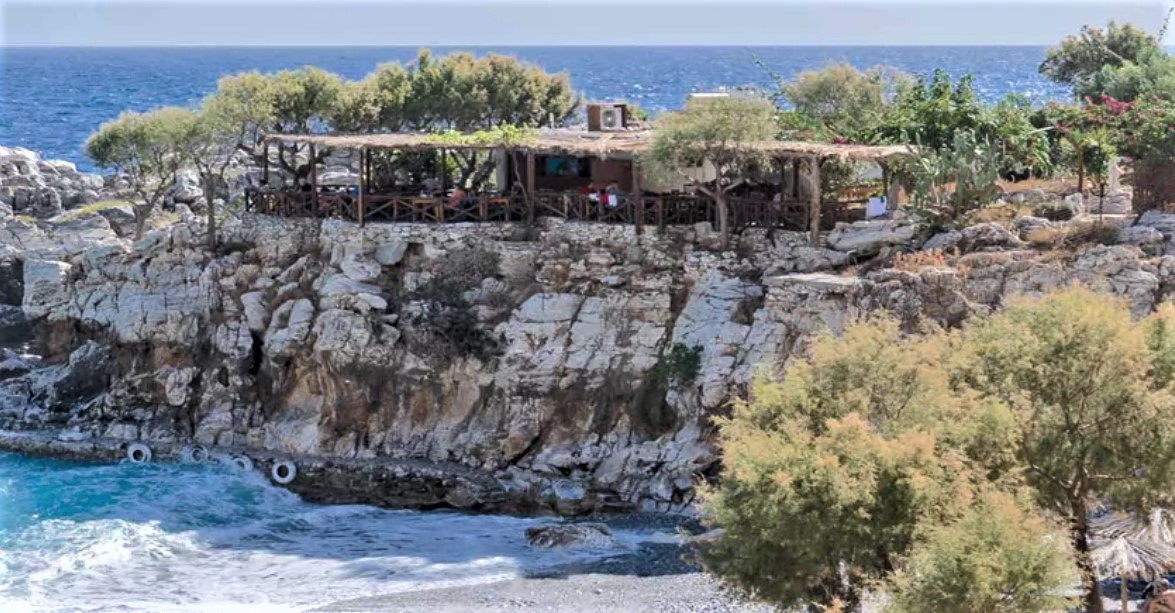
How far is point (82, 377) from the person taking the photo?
42.3 m

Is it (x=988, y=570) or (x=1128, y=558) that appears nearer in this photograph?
(x=988, y=570)

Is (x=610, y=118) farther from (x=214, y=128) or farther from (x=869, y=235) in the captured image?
(x=214, y=128)

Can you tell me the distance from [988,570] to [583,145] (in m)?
21.2

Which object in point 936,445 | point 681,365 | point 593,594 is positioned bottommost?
point 593,594

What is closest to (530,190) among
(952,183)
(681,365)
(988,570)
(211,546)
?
(681,365)

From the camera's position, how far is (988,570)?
65.7 feet

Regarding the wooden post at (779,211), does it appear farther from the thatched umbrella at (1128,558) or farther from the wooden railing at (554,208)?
the thatched umbrella at (1128,558)

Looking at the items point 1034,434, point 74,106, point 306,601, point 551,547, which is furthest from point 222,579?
point 74,106

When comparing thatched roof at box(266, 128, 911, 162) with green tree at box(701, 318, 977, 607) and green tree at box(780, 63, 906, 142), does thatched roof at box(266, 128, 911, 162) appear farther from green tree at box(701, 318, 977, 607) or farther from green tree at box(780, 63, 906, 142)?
green tree at box(701, 318, 977, 607)

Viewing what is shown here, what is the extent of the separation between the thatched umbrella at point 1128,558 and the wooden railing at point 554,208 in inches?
556

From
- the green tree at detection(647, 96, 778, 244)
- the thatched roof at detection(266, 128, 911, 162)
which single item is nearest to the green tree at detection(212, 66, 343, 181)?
the thatched roof at detection(266, 128, 911, 162)

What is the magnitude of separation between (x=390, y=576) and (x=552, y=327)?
8.56 m

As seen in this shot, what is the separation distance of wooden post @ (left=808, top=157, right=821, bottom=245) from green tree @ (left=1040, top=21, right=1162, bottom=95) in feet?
80.6

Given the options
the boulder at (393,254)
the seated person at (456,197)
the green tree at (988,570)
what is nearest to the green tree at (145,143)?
the boulder at (393,254)
